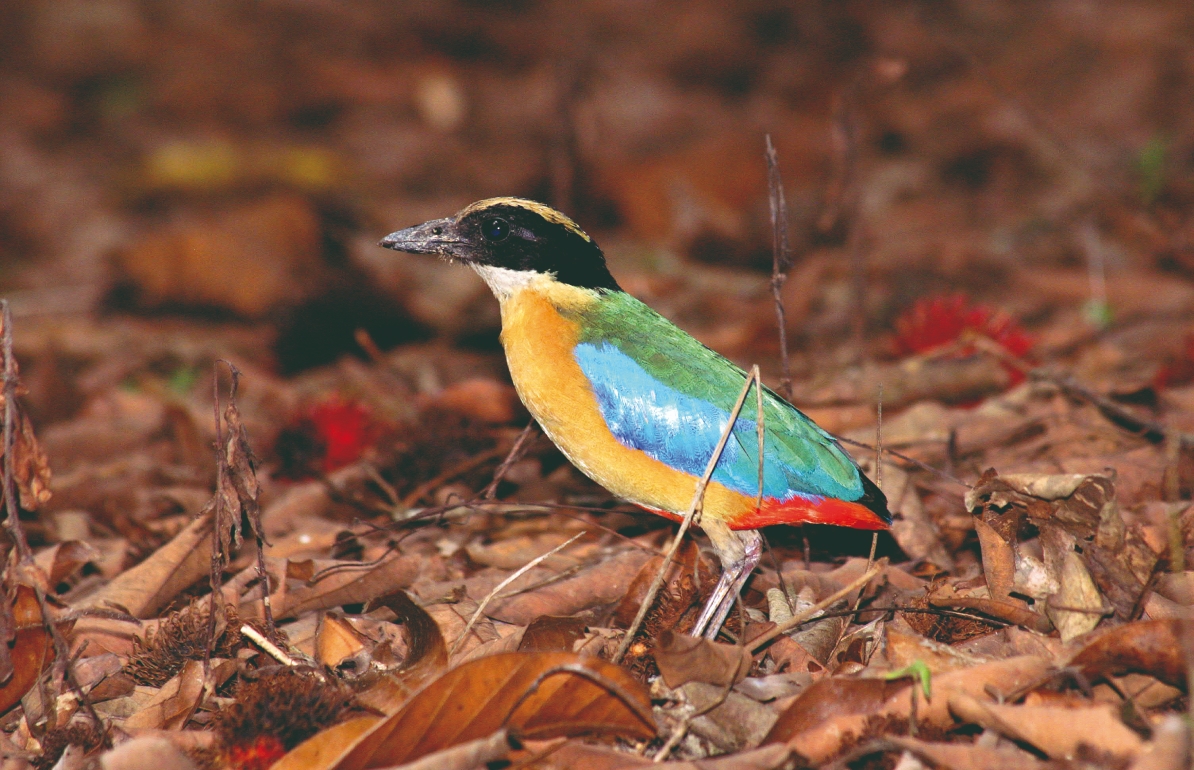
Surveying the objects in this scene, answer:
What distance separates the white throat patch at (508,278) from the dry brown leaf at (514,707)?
1.93 m

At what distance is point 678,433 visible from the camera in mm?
4145

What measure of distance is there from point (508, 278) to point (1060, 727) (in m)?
2.82

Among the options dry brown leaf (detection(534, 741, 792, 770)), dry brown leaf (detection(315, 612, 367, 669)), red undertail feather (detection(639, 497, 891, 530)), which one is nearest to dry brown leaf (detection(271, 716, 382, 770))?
dry brown leaf (detection(534, 741, 792, 770))

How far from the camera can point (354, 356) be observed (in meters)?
8.24

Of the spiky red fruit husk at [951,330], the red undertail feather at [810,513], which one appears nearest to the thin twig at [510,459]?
the red undertail feather at [810,513]

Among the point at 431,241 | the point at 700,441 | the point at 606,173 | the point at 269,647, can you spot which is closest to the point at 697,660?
A: the point at 700,441

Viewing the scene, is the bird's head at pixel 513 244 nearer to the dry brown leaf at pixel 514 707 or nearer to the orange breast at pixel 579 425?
the orange breast at pixel 579 425

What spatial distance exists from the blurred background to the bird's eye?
2.14 metres

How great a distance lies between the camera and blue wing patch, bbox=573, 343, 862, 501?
13.5ft

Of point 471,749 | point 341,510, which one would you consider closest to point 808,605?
point 471,749

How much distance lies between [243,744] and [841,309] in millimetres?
6310

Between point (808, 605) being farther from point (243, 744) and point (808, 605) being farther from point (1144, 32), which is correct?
point (1144, 32)

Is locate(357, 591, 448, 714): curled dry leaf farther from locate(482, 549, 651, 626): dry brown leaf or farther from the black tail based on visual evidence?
the black tail

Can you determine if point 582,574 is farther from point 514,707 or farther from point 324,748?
point 324,748
